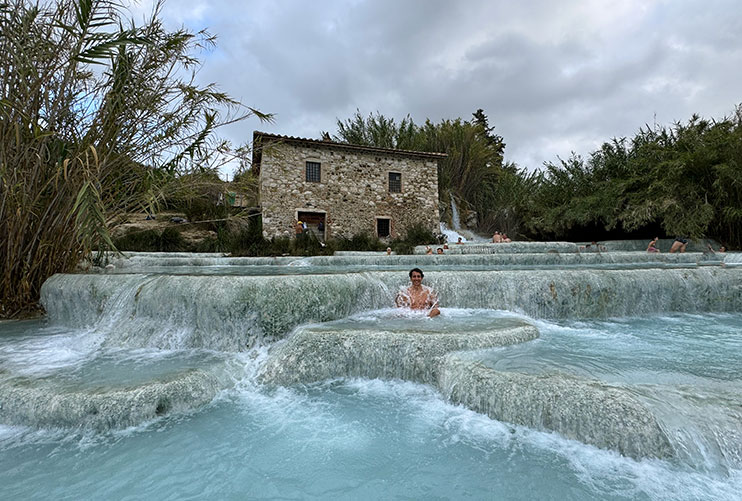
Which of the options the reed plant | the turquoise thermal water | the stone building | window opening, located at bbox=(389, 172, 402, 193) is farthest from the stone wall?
the turquoise thermal water

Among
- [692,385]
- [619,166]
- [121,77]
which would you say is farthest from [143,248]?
[619,166]

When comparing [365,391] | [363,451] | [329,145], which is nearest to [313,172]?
[329,145]

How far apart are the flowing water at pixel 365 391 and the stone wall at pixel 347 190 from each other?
10.6 meters

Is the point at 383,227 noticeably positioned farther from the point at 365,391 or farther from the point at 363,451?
the point at 363,451

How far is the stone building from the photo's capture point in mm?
15016

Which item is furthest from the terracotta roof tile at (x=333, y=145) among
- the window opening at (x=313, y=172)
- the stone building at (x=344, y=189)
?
the window opening at (x=313, y=172)

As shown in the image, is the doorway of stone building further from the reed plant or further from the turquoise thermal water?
the turquoise thermal water

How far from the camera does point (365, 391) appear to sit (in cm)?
305

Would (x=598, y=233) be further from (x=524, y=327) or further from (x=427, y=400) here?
(x=427, y=400)

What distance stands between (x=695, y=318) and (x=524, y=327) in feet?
9.86

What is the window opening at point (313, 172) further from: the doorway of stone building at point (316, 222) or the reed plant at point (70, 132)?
the reed plant at point (70, 132)

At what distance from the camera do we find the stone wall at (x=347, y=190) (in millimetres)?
15016

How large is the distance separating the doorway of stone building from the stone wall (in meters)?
0.27

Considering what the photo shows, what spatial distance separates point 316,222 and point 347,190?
80.2 inches
